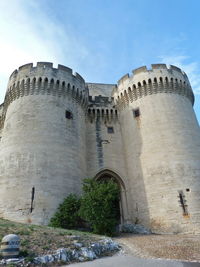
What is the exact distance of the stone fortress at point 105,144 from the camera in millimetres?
11625

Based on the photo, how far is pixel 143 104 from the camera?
607 inches

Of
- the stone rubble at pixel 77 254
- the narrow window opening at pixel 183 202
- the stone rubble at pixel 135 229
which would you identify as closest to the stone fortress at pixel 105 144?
the narrow window opening at pixel 183 202

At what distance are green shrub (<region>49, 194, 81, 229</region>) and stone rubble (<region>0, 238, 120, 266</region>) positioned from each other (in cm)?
404

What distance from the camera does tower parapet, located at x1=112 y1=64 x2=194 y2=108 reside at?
1562cm

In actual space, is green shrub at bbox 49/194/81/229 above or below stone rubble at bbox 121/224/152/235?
above

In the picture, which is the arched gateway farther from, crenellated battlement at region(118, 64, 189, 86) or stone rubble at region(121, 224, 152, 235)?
crenellated battlement at region(118, 64, 189, 86)

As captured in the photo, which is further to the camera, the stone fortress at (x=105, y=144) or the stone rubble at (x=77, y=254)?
the stone fortress at (x=105, y=144)

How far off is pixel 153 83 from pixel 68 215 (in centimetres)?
1044

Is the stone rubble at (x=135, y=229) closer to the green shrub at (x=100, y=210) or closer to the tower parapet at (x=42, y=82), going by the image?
the green shrub at (x=100, y=210)

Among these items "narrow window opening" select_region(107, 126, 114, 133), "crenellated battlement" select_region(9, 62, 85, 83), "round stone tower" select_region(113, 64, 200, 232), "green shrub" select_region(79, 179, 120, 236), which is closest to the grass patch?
"green shrub" select_region(79, 179, 120, 236)

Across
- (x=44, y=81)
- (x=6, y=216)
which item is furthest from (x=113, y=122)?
(x=6, y=216)

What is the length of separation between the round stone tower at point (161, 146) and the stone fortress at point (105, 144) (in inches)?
2.1

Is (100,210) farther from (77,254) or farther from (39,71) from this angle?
(39,71)

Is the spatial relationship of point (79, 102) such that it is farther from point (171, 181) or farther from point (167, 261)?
point (167, 261)
